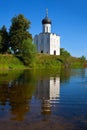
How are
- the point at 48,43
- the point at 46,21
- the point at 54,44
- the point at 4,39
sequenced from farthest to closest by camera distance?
the point at 54,44
the point at 48,43
the point at 46,21
the point at 4,39

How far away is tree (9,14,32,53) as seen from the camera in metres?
70.2

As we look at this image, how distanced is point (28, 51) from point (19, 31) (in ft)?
25.5

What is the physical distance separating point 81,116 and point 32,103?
383cm

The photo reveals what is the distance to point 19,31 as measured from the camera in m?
70.2

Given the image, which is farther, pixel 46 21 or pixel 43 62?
pixel 46 21

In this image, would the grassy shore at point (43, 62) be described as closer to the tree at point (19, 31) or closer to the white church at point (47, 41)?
the white church at point (47, 41)

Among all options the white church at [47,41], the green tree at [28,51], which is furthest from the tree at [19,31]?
the white church at [47,41]

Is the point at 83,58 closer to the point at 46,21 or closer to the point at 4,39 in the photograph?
the point at 46,21

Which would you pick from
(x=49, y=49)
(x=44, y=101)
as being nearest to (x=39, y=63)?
(x=49, y=49)

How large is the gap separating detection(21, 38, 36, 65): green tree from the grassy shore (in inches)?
59.1

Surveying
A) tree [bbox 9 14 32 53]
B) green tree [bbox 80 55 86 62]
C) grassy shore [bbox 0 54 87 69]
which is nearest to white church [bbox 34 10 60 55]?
grassy shore [bbox 0 54 87 69]

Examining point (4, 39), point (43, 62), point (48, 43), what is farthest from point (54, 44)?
point (4, 39)

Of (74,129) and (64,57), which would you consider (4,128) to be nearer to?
(74,129)

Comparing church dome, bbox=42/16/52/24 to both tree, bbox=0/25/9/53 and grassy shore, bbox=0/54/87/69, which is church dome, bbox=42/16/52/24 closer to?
grassy shore, bbox=0/54/87/69
